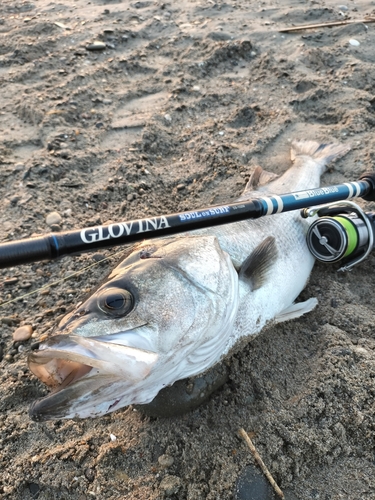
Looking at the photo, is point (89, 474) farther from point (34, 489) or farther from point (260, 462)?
point (260, 462)

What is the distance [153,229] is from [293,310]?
1.21m

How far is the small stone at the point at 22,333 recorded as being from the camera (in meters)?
2.54

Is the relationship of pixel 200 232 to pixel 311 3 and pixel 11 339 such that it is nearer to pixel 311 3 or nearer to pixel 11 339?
pixel 11 339

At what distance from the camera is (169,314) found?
1.91 metres

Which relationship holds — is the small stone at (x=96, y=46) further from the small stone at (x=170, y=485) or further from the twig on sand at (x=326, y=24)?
the small stone at (x=170, y=485)

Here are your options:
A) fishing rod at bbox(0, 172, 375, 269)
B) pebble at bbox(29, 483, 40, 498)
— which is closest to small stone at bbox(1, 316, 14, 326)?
pebble at bbox(29, 483, 40, 498)

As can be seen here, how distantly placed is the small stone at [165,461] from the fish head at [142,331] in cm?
41

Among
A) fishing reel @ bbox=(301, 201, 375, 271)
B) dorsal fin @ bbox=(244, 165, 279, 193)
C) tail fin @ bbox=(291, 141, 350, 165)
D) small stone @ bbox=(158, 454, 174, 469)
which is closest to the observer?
small stone @ bbox=(158, 454, 174, 469)

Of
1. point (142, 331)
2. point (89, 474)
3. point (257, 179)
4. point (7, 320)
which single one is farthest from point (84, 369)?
point (257, 179)

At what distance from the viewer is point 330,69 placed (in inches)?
187

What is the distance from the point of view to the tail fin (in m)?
3.73

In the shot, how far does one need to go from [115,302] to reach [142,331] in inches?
7.1

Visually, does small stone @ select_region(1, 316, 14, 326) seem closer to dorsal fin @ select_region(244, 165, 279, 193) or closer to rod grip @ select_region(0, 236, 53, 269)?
rod grip @ select_region(0, 236, 53, 269)

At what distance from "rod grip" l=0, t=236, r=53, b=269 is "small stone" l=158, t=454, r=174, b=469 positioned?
1148 mm
